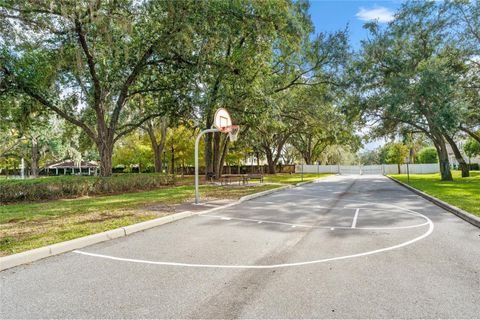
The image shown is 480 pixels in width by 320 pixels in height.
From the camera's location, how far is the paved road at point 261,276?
3447 mm

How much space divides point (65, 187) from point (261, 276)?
45.5 ft

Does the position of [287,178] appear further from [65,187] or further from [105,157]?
[65,187]

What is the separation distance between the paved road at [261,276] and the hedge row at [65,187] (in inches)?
383

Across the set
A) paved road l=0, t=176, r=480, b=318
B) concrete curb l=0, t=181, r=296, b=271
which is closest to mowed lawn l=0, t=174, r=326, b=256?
concrete curb l=0, t=181, r=296, b=271

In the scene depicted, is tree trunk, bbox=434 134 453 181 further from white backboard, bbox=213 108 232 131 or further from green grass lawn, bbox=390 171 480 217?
white backboard, bbox=213 108 232 131

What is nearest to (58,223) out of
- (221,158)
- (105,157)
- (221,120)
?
(221,120)

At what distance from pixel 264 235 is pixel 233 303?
3.38m

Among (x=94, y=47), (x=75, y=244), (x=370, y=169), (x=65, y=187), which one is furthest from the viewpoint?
(x=370, y=169)

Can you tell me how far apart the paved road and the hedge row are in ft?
31.9

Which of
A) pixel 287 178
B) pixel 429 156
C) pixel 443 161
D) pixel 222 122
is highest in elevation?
pixel 222 122

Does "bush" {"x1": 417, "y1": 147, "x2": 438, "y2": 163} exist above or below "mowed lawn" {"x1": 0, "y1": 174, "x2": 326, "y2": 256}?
above

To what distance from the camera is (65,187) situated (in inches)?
603

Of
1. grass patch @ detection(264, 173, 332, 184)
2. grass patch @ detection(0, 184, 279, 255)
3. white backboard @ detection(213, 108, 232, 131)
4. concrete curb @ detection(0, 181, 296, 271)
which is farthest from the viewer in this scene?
grass patch @ detection(264, 173, 332, 184)

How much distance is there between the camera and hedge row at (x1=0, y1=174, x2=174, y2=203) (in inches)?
546
